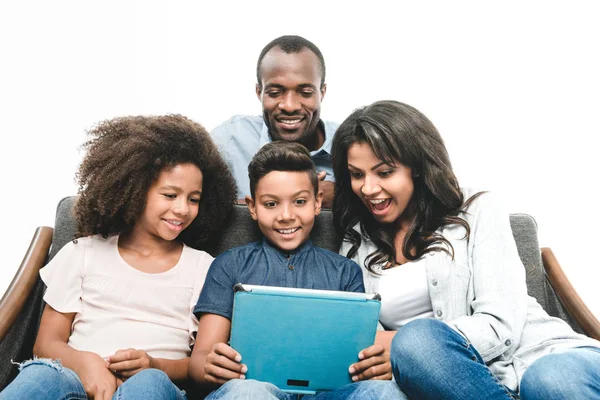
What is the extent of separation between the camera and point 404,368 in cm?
108

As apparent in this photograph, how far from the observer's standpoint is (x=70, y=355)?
50.8 inches

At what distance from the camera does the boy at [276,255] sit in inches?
53.4

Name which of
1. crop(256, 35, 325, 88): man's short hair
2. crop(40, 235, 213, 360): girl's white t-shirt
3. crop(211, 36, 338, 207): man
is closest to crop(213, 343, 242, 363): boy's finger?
crop(40, 235, 213, 360): girl's white t-shirt

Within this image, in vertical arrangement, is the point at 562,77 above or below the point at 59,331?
above

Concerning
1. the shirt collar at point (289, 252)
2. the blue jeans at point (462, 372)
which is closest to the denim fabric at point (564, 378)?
the blue jeans at point (462, 372)

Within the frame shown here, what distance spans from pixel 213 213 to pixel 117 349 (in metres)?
0.45

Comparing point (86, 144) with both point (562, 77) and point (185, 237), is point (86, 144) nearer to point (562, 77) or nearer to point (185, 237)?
point (185, 237)

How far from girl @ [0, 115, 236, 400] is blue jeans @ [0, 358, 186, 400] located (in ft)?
0.27

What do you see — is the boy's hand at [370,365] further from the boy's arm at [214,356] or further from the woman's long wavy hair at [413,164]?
the woman's long wavy hair at [413,164]

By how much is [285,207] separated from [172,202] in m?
0.29

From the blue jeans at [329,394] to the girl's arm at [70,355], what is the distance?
0.83ft

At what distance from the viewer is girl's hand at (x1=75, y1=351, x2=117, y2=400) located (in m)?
1.20

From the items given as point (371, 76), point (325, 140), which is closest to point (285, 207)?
point (325, 140)

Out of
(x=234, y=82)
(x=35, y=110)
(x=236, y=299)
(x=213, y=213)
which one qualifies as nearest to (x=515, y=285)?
(x=236, y=299)
